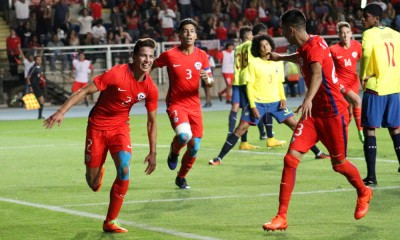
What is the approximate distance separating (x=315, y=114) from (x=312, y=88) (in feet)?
1.86

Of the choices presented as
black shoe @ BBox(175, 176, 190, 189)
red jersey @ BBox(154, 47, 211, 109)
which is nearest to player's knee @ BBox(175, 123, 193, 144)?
red jersey @ BBox(154, 47, 211, 109)

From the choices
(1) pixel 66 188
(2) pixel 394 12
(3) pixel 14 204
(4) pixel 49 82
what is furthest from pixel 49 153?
(2) pixel 394 12

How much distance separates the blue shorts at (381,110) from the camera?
14305 millimetres

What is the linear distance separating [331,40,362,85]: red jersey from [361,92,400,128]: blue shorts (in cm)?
402

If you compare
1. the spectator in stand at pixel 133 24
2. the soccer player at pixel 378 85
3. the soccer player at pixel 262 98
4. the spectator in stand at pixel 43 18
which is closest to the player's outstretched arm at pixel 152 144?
the soccer player at pixel 378 85

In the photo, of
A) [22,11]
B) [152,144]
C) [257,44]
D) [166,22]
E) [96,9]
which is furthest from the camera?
[166,22]

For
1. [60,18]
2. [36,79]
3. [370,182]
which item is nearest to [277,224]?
[370,182]

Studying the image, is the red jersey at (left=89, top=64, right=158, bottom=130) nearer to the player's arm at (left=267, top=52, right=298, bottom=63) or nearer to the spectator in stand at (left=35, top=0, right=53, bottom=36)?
the player's arm at (left=267, top=52, right=298, bottom=63)

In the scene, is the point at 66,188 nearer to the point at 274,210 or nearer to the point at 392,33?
the point at 274,210

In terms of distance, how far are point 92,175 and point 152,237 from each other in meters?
1.72

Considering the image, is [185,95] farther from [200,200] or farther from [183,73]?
[200,200]

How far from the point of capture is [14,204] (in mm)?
13242

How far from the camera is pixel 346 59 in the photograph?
733 inches

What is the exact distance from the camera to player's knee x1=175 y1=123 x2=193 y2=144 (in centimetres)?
1430
